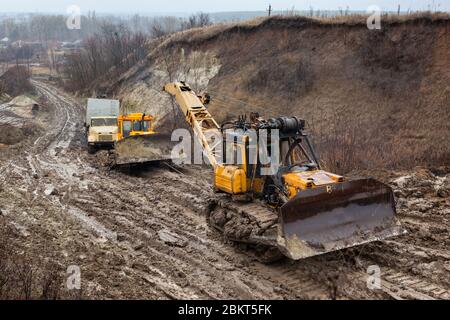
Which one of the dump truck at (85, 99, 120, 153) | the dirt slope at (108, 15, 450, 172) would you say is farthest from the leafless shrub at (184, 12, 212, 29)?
the dump truck at (85, 99, 120, 153)

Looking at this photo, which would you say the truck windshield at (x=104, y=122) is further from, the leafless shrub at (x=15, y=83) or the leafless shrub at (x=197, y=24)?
the leafless shrub at (x=15, y=83)

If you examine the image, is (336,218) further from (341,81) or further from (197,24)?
(197,24)

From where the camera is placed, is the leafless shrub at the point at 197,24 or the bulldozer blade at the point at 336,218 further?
the leafless shrub at the point at 197,24

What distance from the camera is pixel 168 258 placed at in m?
9.48

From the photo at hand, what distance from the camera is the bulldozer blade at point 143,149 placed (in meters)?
16.7

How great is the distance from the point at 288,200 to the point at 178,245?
114 inches

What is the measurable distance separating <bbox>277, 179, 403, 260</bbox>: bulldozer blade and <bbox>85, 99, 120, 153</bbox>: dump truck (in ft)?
42.9

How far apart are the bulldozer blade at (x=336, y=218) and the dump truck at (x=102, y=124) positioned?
1306 centimetres

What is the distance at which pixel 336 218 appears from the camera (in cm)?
848

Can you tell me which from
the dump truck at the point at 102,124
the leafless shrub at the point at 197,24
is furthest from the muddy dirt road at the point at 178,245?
the leafless shrub at the point at 197,24

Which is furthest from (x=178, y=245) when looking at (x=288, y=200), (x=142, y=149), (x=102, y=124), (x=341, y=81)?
(x=341, y=81)

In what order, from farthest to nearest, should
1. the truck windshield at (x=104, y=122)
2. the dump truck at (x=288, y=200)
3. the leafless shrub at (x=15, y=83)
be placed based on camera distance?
the leafless shrub at (x=15, y=83) < the truck windshield at (x=104, y=122) < the dump truck at (x=288, y=200)
